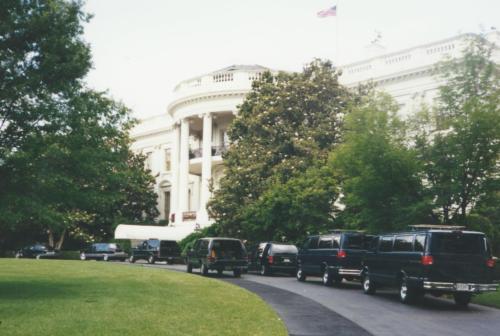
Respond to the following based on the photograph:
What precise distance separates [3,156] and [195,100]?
125ft

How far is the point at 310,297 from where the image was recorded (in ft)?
64.2

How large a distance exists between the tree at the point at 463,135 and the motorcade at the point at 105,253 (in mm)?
31832

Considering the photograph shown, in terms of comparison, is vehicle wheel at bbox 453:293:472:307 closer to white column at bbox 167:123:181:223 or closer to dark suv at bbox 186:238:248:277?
dark suv at bbox 186:238:248:277

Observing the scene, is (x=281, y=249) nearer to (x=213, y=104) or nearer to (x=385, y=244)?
(x=385, y=244)

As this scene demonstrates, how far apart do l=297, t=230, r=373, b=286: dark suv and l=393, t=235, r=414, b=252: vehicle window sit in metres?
4.04

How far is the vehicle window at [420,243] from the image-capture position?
1795 cm

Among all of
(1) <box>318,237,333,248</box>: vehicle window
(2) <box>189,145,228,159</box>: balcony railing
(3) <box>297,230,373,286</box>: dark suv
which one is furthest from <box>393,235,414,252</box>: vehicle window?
(2) <box>189,145,228,159</box>: balcony railing

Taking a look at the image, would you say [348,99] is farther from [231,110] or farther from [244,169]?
[231,110]

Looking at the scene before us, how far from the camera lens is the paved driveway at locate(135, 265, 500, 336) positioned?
13422 millimetres

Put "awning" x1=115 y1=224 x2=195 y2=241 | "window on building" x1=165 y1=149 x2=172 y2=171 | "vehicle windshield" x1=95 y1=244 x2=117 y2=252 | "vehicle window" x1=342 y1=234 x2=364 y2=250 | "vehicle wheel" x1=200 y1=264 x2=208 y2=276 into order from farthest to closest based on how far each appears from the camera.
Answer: "window on building" x1=165 y1=149 x2=172 y2=171
"awning" x1=115 y1=224 x2=195 y2=241
"vehicle windshield" x1=95 y1=244 x2=117 y2=252
"vehicle wheel" x1=200 y1=264 x2=208 y2=276
"vehicle window" x1=342 y1=234 x2=364 y2=250

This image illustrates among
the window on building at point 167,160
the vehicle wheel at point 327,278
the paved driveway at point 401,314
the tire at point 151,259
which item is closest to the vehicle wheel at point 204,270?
the vehicle wheel at point 327,278

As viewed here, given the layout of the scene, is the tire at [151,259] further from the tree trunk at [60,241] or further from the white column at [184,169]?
the tree trunk at [60,241]

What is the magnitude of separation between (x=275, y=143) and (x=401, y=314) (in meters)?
22.8

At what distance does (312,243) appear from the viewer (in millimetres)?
26000
